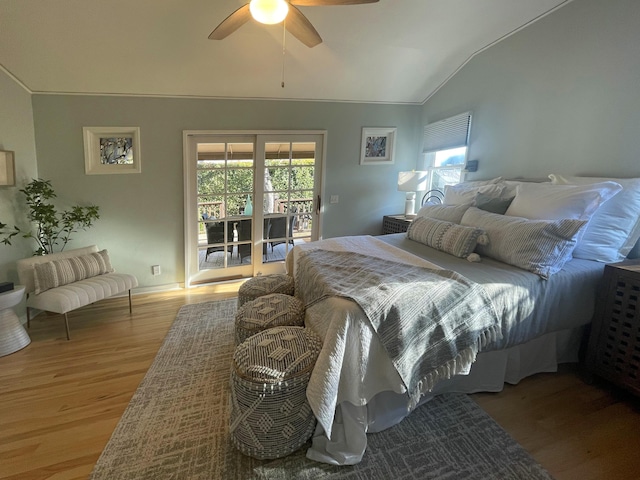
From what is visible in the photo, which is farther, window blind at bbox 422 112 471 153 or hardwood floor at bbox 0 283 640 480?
window blind at bbox 422 112 471 153

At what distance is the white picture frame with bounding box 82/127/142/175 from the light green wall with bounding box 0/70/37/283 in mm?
450

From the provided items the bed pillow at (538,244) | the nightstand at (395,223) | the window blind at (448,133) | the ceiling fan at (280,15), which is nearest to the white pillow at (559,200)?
the bed pillow at (538,244)

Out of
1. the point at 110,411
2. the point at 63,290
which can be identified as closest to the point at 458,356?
the point at 110,411

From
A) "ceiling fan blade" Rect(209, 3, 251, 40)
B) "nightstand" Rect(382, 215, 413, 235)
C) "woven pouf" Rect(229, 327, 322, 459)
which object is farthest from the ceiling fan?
"nightstand" Rect(382, 215, 413, 235)

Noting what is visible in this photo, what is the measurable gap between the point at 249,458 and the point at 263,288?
1.14 m

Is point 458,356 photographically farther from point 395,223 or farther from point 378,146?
point 378,146

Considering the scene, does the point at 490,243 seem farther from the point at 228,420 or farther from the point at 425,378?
the point at 228,420

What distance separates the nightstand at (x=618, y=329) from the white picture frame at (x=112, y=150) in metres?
4.12

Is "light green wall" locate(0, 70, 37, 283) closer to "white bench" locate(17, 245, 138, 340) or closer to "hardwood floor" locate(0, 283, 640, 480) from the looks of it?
"white bench" locate(17, 245, 138, 340)

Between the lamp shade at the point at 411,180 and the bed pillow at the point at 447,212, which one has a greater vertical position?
the lamp shade at the point at 411,180

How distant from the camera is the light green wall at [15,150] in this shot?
281 cm

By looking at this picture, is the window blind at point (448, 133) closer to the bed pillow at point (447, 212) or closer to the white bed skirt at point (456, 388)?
the bed pillow at point (447, 212)

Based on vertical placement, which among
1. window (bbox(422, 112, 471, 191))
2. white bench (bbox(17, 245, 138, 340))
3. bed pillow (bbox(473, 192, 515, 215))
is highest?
window (bbox(422, 112, 471, 191))

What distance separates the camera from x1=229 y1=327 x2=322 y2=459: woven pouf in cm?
155
